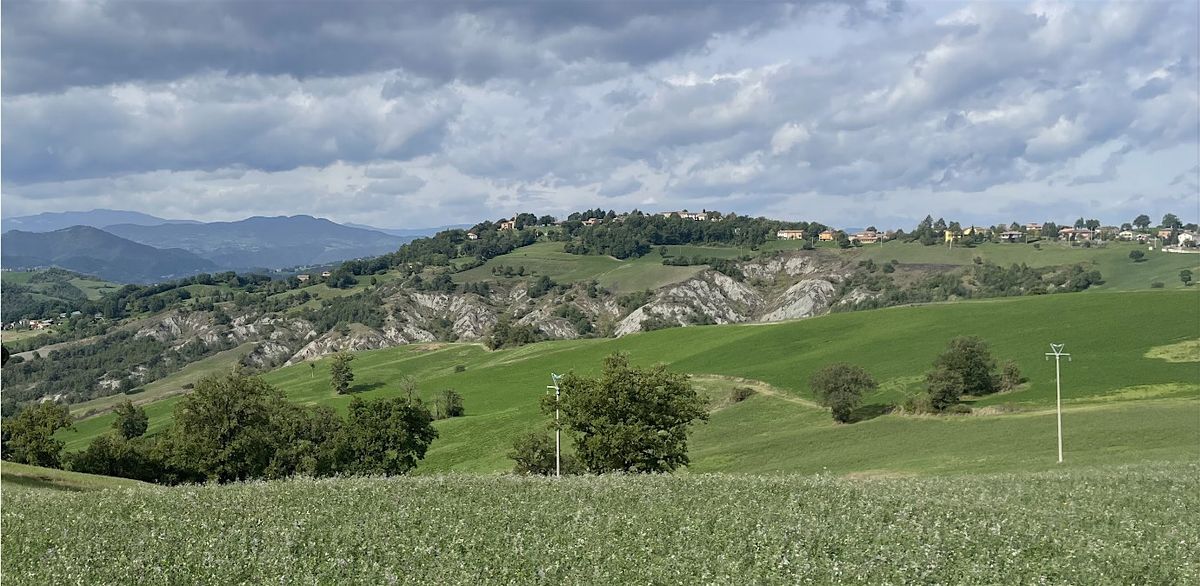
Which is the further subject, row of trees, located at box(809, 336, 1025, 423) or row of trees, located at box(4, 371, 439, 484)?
row of trees, located at box(809, 336, 1025, 423)

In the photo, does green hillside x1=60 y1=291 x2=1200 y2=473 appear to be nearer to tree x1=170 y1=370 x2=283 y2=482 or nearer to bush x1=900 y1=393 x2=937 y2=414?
bush x1=900 y1=393 x2=937 y2=414

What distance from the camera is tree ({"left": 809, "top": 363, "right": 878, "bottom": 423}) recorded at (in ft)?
281

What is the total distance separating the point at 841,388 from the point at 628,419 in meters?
39.2

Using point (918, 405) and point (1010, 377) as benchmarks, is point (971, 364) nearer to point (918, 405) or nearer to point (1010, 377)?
point (1010, 377)

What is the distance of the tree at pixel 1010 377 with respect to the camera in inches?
3605

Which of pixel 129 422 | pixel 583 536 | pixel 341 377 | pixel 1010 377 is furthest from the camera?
pixel 341 377

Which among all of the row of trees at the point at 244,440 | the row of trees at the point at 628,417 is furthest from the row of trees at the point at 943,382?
the row of trees at the point at 244,440

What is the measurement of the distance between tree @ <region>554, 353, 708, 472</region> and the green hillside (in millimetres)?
10332

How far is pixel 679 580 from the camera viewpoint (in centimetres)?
1460

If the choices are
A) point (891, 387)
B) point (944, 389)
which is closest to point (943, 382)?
point (944, 389)

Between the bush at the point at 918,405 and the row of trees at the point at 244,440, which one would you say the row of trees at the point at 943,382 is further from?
the row of trees at the point at 244,440

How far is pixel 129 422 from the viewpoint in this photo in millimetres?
133375

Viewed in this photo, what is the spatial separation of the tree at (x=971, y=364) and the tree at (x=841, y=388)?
810 cm

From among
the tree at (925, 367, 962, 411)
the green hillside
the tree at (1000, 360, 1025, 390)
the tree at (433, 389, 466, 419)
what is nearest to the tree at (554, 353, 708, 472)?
the green hillside
